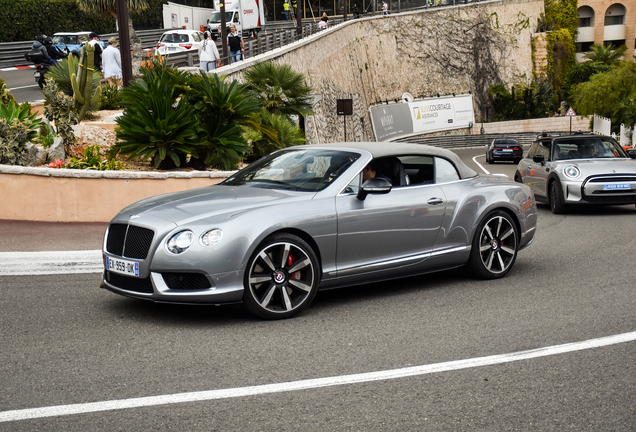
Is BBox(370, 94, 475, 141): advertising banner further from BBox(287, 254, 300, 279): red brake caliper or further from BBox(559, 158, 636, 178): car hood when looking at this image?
BBox(287, 254, 300, 279): red brake caliper

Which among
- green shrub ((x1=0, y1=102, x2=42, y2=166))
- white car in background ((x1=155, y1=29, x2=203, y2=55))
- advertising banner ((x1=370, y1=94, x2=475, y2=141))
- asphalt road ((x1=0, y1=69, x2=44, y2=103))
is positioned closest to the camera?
green shrub ((x1=0, y1=102, x2=42, y2=166))

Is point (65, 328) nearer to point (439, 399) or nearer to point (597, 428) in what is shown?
point (439, 399)

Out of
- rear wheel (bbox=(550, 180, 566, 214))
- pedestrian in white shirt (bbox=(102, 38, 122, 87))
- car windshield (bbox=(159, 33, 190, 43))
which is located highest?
car windshield (bbox=(159, 33, 190, 43))

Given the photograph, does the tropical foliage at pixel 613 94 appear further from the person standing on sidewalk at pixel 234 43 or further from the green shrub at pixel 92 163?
the green shrub at pixel 92 163

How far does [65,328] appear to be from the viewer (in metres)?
5.48

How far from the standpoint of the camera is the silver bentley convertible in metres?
5.41

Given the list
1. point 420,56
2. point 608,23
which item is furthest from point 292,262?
point 608,23

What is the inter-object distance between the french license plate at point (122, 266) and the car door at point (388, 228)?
1.70m

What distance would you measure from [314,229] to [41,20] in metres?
43.5

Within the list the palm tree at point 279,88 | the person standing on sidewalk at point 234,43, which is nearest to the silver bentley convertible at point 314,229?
Result: the palm tree at point 279,88

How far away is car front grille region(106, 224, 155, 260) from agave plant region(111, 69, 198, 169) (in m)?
6.72

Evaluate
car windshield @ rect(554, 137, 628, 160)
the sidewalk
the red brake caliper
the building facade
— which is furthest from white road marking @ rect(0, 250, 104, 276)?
the building facade

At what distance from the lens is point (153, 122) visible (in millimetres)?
12406

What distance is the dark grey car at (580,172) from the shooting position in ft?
42.8
